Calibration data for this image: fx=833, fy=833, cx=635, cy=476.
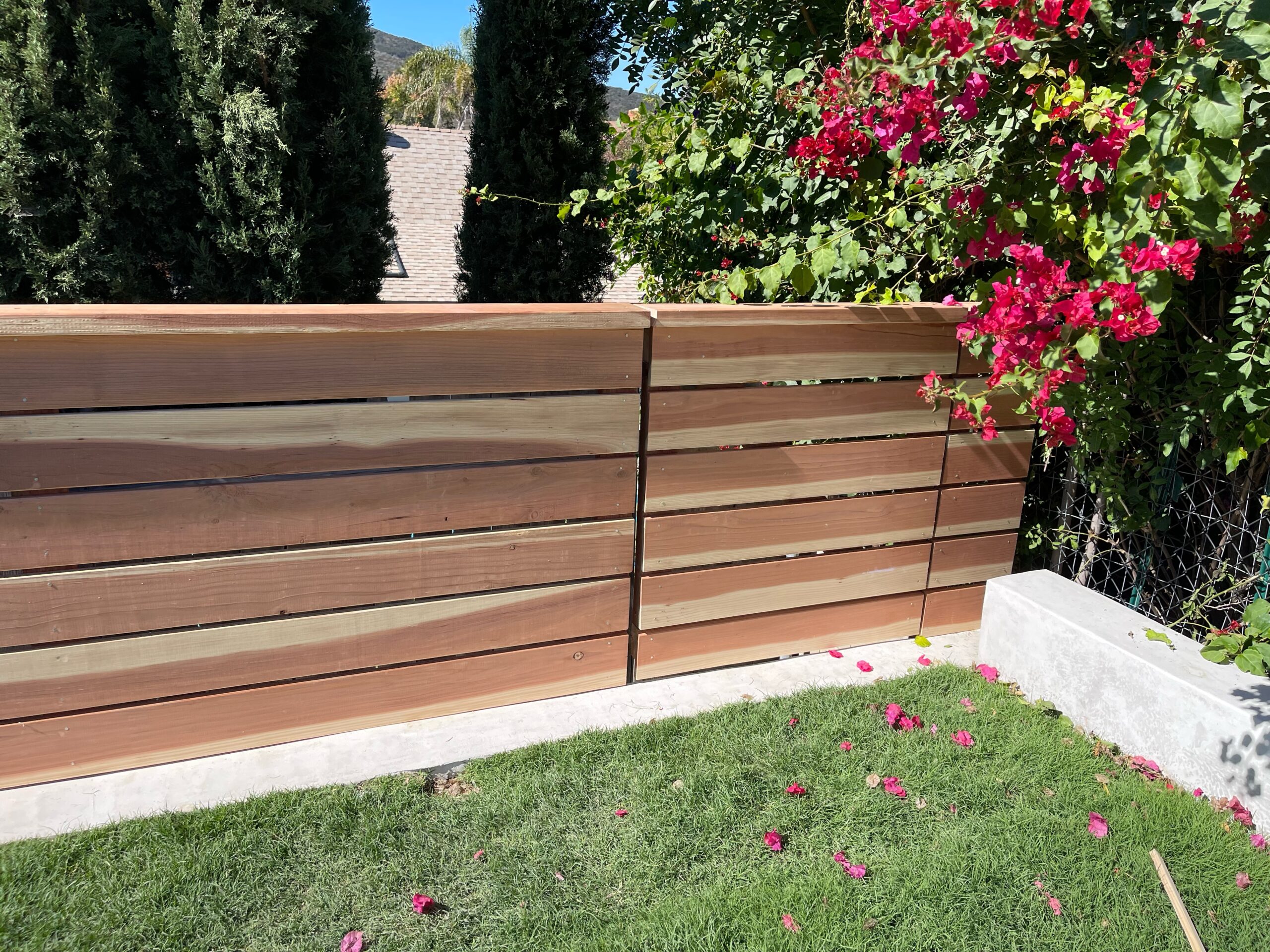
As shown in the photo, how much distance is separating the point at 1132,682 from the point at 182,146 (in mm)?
5797

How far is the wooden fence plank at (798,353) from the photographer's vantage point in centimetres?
277

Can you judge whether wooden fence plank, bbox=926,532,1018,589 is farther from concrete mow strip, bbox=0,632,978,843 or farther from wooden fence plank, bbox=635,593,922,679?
concrete mow strip, bbox=0,632,978,843

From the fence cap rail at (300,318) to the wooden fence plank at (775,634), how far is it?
46.1 inches

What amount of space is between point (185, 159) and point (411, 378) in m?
3.97

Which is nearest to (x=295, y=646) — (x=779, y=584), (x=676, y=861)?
(x=676, y=861)

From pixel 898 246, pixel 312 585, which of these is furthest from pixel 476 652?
pixel 898 246

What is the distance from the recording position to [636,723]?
9.14ft

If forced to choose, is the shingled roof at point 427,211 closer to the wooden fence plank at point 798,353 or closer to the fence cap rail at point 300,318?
the wooden fence plank at point 798,353

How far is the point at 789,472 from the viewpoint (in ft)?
10.0

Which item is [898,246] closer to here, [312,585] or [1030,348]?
[1030,348]

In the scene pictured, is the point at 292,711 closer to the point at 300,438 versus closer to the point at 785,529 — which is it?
the point at 300,438

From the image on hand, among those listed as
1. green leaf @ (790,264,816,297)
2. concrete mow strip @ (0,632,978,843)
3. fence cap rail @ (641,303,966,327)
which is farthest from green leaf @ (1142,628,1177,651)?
green leaf @ (790,264,816,297)

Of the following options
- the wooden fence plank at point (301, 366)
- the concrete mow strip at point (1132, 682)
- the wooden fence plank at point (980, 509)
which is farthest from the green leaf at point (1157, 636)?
the wooden fence plank at point (301, 366)

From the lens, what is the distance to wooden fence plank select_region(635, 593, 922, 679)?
3070mm
